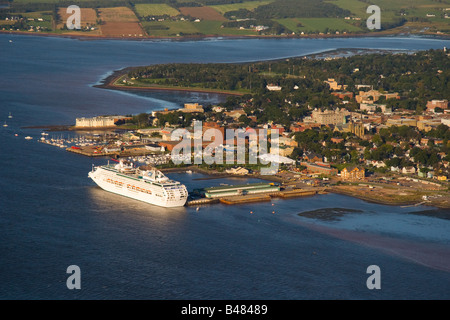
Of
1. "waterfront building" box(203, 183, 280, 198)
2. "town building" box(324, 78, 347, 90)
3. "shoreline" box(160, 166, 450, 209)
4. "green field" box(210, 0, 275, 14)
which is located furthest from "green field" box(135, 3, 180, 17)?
"waterfront building" box(203, 183, 280, 198)

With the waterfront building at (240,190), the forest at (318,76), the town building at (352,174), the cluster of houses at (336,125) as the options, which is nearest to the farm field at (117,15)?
the forest at (318,76)

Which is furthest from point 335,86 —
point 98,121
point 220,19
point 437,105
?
point 220,19

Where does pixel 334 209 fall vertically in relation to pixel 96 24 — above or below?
below

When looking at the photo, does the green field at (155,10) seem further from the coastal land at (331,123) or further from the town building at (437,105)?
the town building at (437,105)

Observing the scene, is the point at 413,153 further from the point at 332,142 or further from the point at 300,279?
the point at 300,279

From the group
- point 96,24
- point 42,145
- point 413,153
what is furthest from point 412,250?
point 96,24

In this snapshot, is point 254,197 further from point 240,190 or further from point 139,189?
point 139,189

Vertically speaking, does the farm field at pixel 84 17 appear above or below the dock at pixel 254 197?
above
